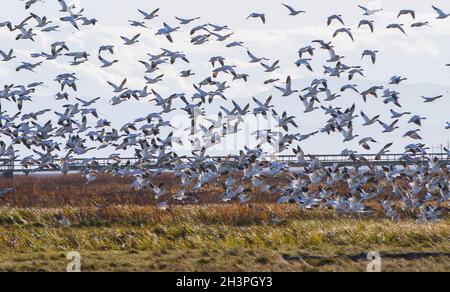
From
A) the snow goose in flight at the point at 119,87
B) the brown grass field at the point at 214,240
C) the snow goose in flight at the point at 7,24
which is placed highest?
the snow goose in flight at the point at 7,24

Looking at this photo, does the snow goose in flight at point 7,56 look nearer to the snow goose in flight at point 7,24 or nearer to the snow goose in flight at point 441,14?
the snow goose in flight at point 7,24

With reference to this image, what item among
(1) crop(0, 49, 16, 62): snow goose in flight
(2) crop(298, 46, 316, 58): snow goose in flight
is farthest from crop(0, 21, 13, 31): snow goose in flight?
(2) crop(298, 46, 316, 58): snow goose in flight

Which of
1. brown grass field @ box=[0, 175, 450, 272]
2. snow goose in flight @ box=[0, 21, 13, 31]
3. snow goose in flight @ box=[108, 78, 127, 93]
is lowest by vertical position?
brown grass field @ box=[0, 175, 450, 272]

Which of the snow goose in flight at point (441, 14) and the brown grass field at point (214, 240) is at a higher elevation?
the snow goose in flight at point (441, 14)

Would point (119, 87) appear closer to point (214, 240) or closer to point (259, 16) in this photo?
point (259, 16)

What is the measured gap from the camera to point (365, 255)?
94.9 feet

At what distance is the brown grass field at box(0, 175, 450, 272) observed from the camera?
2759 cm

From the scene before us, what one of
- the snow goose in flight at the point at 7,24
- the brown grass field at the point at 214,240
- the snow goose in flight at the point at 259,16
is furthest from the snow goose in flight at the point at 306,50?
the snow goose in flight at the point at 7,24

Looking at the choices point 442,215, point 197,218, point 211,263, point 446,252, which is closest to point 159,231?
point 197,218

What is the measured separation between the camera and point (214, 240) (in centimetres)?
3272

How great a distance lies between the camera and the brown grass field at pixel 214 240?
27594 mm

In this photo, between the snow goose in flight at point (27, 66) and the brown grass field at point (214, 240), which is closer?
the brown grass field at point (214, 240)

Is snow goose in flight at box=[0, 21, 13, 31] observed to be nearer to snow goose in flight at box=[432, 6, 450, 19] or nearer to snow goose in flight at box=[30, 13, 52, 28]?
snow goose in flight at box=[30, 13, 52, 28]
